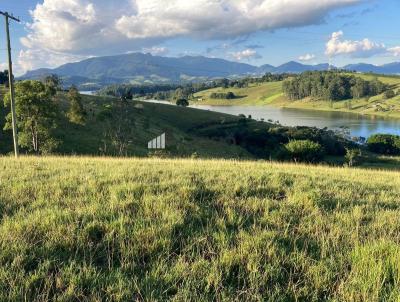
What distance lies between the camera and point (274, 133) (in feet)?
366

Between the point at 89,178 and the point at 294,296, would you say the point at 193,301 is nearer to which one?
the point at 294,296

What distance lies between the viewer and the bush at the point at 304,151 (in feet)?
252

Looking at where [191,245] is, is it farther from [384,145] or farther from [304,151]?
[384,145]

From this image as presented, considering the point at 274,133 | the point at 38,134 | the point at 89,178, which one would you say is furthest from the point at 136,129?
the point at 89,178

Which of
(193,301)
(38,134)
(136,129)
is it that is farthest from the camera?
(136,129)

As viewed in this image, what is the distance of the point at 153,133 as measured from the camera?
88062 mm

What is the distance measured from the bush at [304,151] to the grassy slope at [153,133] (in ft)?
34.4

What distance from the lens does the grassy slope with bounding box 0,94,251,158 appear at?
6050cm

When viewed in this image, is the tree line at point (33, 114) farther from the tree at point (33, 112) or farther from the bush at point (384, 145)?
the bush at point (384, 145)

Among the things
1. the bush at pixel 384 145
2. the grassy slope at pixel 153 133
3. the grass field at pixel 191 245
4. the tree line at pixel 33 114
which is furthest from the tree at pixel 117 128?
the bush at pixel 384 145

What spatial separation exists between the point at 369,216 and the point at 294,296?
3.78 m

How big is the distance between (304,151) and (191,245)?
76.4m

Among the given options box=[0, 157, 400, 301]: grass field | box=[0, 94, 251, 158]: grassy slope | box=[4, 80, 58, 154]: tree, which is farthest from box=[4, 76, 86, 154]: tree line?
box=[0, 157, 400, 301]: grass field

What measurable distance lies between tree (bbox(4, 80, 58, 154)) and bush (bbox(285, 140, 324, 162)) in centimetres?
5013
